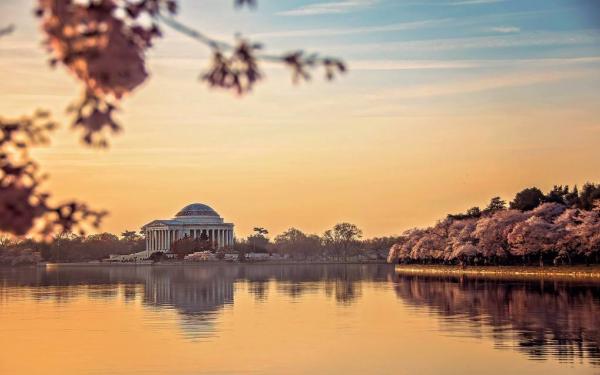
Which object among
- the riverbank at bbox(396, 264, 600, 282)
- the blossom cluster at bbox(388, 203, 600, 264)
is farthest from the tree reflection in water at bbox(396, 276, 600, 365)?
the blossom cluster at bbox(388, 203, 600, 264)

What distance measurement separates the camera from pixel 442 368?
24.6 m

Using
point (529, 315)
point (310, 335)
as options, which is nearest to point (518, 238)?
point (529, 315)

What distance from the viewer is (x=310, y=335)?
3319cm

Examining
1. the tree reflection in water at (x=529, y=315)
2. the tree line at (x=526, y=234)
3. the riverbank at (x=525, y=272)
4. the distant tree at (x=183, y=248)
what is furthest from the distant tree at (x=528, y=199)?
the distant tree at (x=183, y=248)

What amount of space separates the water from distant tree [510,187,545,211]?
55.3m

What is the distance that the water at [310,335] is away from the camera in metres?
25.5

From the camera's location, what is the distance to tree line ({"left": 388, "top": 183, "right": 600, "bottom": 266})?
8475 cm

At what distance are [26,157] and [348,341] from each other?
1002 inches

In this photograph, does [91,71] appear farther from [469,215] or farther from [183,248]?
[183,248]

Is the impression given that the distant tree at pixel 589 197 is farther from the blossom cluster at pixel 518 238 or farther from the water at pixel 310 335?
the water at pixel 310 335

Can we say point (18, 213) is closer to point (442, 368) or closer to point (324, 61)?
point (324, 61)

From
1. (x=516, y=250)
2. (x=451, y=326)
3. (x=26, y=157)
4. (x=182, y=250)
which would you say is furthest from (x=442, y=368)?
(x=182, y=250)

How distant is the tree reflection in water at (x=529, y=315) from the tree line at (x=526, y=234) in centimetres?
2594

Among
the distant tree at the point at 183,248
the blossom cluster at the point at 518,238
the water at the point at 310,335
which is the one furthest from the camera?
the distant tree at the point at 183,248
